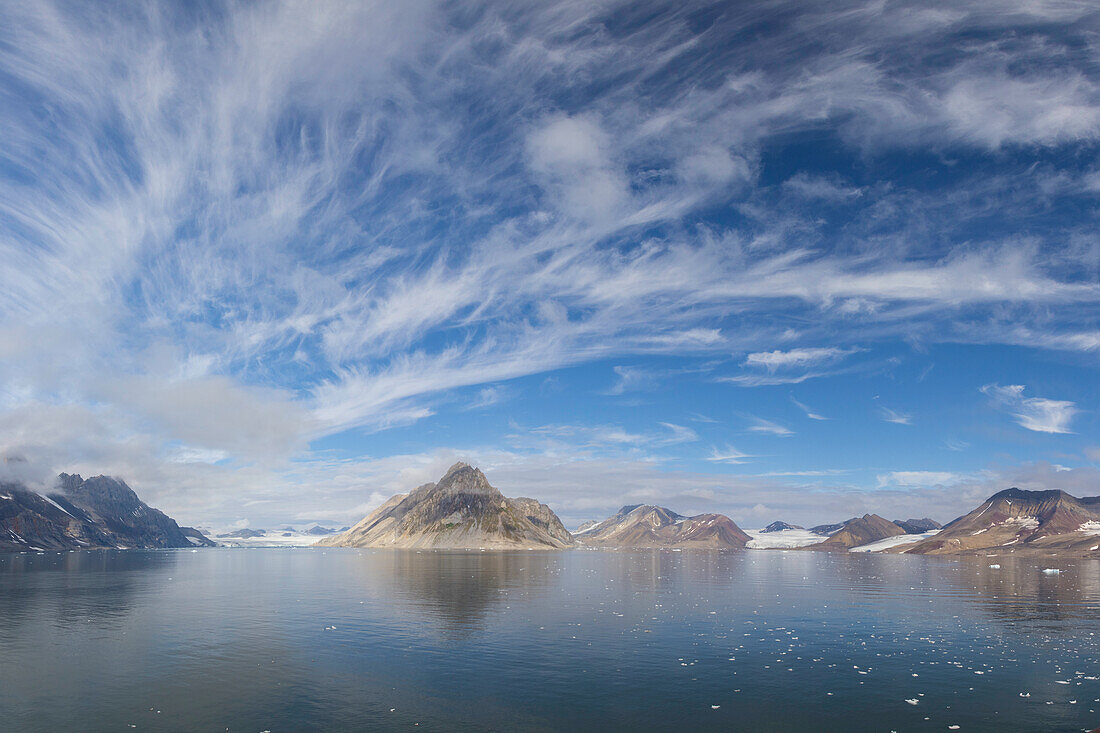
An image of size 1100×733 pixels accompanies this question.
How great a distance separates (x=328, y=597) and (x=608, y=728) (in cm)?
9456

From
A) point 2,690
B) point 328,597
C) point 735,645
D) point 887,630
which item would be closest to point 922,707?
point 735,645

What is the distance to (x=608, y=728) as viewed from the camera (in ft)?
134

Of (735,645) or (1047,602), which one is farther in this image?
(1047,602)

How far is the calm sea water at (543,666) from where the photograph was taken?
42.7 metres

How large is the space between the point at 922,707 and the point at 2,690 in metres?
72.1

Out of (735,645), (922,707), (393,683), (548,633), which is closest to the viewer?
Answer: (922,707)

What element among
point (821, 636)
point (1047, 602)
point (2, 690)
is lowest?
point (1047, 602)

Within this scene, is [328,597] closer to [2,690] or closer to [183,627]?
[183,627]

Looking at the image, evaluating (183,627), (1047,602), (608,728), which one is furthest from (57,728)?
(1047,602)

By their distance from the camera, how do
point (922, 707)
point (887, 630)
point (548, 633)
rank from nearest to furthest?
1. point (922, 707)
2. point (548, 633)
3. point (887, 630)

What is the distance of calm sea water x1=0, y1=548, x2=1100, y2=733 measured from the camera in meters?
42.7

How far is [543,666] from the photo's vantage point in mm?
57500

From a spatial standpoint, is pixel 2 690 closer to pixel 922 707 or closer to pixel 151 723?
pixel 151 723

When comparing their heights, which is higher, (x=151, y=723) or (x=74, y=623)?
(x=151, y=723)
